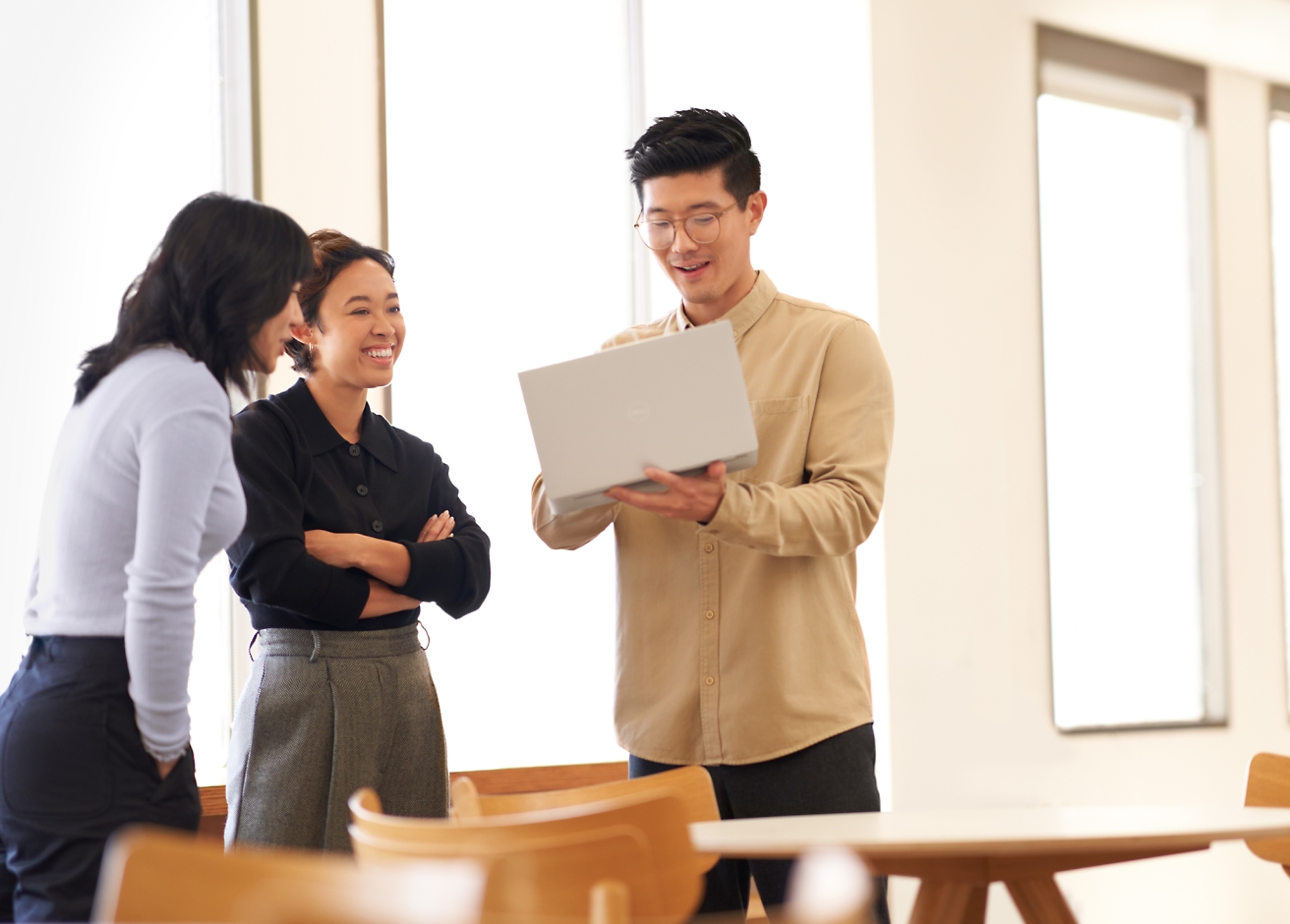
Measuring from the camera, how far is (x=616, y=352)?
1.90m

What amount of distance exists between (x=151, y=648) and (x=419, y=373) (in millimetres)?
2008

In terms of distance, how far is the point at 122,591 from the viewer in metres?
1.62

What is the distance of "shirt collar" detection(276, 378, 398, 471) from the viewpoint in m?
2.19

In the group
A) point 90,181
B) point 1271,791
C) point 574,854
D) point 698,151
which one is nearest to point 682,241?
point 698,151

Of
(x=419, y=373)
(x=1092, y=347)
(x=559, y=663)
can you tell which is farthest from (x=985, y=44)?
(x=559, y=663)

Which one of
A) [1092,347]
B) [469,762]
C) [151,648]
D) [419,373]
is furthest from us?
[1092,347]

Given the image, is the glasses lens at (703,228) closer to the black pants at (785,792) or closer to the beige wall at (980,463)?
the black pants at (785,792)

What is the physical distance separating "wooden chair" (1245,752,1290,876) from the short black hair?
1.52 metres

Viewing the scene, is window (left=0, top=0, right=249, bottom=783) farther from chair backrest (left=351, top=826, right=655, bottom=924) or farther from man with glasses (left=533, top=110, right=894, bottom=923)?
chair backrest (left=351, top=826, right=655, bottom=924)

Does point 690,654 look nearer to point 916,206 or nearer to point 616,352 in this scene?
point 616,352

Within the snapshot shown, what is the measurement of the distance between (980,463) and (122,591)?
9.50 ft

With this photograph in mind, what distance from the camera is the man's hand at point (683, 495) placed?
192cm

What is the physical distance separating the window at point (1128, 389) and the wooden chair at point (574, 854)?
313 centimetres

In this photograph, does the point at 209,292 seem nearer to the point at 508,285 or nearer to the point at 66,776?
the point at 66,776
